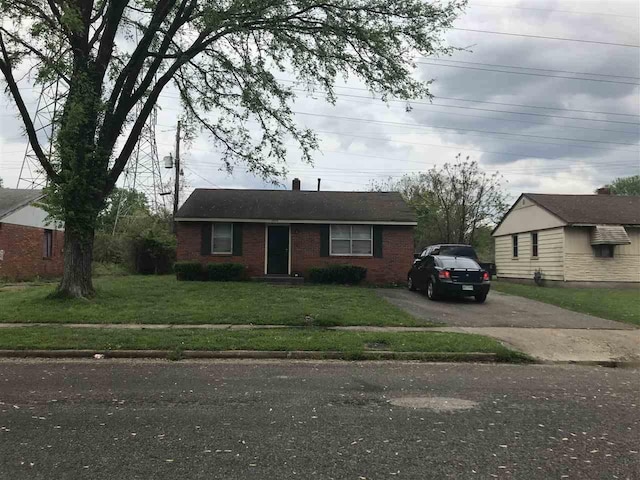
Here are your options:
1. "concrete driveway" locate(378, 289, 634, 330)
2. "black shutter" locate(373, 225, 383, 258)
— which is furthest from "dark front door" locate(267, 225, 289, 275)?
"concrete driveway" locate(378, 289, 634, 330)

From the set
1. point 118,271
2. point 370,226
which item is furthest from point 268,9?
point 118,271

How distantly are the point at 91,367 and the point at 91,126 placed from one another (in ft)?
27.3

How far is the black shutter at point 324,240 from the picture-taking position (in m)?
21.7

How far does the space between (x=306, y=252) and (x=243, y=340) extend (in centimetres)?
1209

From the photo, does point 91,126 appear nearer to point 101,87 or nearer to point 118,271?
point 101,87

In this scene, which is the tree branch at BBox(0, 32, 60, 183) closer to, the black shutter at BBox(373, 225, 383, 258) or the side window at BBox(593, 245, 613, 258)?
the black shutter at BBox(373, 225, 383, 258)

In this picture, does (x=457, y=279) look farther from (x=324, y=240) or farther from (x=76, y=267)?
(x=76, y=267)

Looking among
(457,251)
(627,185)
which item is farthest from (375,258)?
(627,185)

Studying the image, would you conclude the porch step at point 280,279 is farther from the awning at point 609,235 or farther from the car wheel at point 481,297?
the awning at point 609,235

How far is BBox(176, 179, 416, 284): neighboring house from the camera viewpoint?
70.7 feet

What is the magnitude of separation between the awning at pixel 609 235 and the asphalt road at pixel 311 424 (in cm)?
1793

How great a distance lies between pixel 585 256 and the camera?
956 inches

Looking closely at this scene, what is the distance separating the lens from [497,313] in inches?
568

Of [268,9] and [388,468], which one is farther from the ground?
[268,9]
